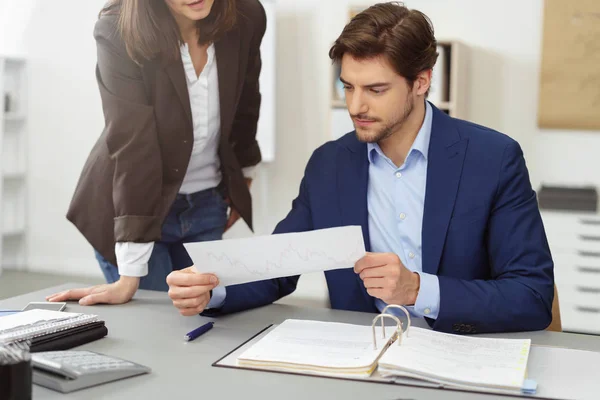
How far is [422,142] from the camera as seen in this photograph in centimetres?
178

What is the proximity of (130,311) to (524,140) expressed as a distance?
309 cm

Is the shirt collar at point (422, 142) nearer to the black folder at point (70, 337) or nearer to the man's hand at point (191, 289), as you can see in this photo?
the man's hand at point (191, 289)

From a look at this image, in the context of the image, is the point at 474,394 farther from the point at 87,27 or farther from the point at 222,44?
the point at 87,27

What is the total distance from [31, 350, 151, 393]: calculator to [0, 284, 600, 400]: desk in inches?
0.5

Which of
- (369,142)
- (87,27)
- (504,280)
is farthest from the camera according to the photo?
(87,27)

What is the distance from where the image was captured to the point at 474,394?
1124 mm

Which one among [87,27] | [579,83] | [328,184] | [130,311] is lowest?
[130,311]

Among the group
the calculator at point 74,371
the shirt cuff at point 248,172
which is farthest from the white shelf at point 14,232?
the calculator at point 74,371

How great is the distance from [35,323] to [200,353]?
1.04 ft

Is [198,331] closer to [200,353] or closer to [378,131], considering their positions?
[200,353]

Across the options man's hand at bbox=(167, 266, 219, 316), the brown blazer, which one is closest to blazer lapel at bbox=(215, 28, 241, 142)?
the brown blazer

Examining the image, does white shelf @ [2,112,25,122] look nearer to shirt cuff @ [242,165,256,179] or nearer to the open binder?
shirt cuff @ [242,165,256,179]

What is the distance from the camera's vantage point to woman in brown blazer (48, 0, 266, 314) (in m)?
1.86

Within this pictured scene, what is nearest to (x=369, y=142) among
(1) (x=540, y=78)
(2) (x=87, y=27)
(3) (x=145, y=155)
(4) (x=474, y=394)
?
(3) (x=145, y=155)
